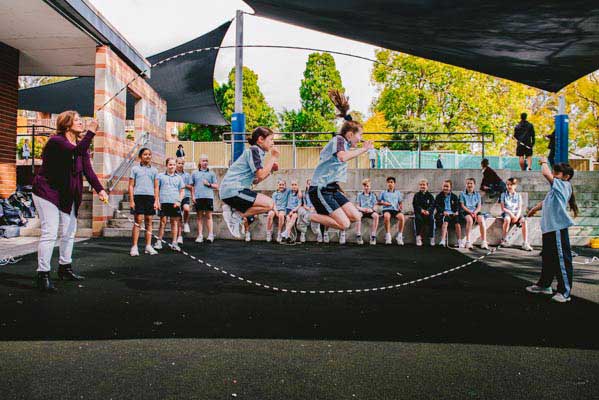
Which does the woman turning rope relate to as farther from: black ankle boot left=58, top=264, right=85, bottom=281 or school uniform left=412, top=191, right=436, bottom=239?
school uniform left=412, top=191, right=436, bottom=239

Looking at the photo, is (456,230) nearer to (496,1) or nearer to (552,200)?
(552,200)

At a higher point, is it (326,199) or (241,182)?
(241,182)

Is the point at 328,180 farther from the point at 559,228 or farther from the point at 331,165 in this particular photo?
the point at 559,228

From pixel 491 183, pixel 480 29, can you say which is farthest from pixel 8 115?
pixel 491 183

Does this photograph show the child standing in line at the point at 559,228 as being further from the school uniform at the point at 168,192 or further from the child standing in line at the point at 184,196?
the child standing in line at the point at 184,196

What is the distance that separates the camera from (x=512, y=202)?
37.6 feet

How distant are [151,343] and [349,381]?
1733 mm

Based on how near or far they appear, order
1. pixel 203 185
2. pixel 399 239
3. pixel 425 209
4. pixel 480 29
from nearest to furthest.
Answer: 1. pixel 480 29
2. pixel 203 185
3. pixel 425 209
4. pixel 399 239

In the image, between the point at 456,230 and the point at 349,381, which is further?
the point at 456,230

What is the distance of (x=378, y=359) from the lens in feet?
11.0

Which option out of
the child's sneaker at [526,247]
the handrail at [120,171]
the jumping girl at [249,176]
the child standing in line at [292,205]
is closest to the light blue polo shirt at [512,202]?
the child's sneaker at [526,247]

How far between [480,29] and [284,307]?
456 cm

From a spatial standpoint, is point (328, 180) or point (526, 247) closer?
point (328, 180)

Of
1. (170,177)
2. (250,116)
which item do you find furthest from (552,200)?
(250,116)
